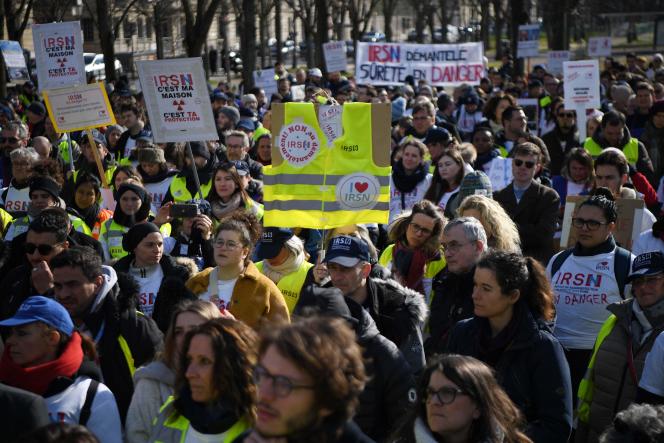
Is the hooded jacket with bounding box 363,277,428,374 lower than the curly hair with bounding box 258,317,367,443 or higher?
lower

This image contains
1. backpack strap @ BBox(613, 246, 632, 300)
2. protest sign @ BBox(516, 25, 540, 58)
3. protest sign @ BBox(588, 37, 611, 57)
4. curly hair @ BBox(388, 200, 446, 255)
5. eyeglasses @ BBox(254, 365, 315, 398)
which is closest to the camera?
eyeglasses @ BBox(254, 365, 315, 398)

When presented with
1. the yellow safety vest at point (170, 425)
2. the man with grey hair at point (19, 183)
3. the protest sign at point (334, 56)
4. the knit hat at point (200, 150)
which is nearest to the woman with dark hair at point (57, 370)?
the yellow safety vest at point (170, 425)

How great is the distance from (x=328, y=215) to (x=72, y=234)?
175cm

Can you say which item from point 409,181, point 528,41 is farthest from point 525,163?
point 528,41

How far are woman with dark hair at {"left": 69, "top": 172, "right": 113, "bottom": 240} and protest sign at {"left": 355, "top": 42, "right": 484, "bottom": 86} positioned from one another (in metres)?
11.9

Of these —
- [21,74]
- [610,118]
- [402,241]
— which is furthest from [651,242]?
[21,74]

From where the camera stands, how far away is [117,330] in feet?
17.6

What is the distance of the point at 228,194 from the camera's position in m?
8.93

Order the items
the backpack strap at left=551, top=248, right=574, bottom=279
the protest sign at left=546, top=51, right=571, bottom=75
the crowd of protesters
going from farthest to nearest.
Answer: the protest sign at left=546, top=51, right=571, bottom=75 < the backpack strap at left=551, top=248, right=574, bottom=279 < the crowd of protesters

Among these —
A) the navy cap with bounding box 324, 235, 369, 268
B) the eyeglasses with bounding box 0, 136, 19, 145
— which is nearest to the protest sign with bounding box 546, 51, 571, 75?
the eyeglasses with bounding box 0, 136, 19, 145

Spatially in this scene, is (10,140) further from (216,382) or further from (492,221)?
(216,382)

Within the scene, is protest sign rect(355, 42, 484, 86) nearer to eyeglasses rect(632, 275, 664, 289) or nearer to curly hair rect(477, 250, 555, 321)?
eyeglasses rect(632, 275, 664, 289)

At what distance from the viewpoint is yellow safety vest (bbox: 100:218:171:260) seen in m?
8.23

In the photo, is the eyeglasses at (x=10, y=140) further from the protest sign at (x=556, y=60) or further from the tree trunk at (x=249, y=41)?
the protest sign at (x=556, y=60)
